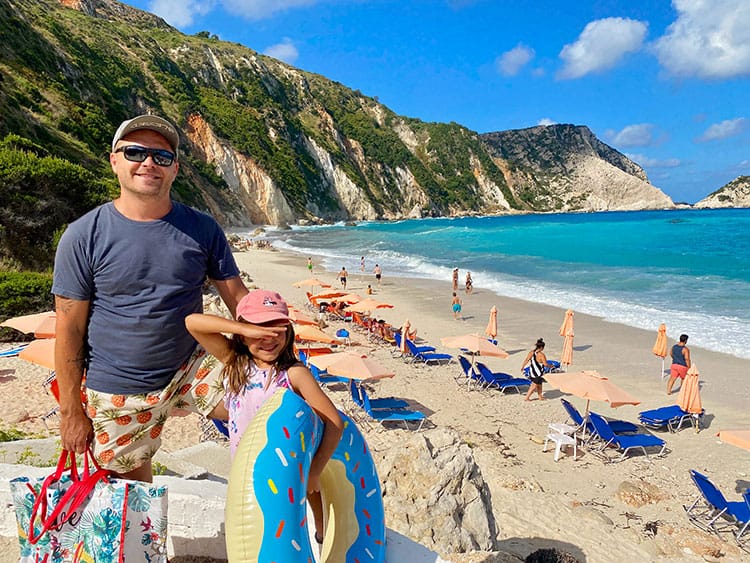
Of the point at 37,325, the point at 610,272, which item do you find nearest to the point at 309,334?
the point at 37,325

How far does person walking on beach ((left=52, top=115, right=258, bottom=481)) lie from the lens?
6.40 feet

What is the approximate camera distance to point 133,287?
1.97 m

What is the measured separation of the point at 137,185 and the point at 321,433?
1.23 metres

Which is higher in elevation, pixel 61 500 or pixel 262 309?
pixel 262 309

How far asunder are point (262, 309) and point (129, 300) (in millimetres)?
523

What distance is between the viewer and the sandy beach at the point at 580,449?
17.9 ft

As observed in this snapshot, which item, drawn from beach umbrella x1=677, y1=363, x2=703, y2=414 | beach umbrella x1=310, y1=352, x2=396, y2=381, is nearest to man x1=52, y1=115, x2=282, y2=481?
beach umbrella x1=310, y1=352, x2=396, y2=381

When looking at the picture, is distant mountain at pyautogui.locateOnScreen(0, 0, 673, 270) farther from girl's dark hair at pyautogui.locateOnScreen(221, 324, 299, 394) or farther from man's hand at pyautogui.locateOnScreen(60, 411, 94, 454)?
girl's dark hair at pyautogui.locateOnScreen(221, 324, 299, 394)

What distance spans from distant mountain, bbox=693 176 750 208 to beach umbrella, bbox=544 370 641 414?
19106 cm

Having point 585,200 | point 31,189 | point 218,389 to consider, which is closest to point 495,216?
point 585,200

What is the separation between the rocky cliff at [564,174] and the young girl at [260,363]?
468ft

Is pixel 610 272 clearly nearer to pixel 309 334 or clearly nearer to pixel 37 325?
pixel 309 334

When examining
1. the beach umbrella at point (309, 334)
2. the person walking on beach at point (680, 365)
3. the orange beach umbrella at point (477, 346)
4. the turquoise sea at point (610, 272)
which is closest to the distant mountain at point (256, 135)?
the beach umbrella at point (309, 334)

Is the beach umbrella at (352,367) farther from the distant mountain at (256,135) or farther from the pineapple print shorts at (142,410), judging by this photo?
the distant mountain at (256,135)
